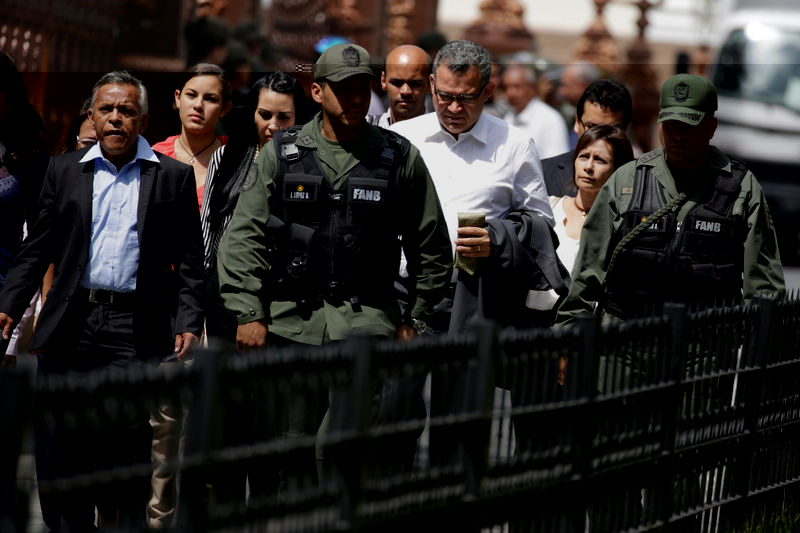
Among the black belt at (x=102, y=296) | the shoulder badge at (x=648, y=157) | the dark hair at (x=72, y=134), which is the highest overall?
the shoulder badge at (x=648, y=157)

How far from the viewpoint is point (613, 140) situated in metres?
7.38

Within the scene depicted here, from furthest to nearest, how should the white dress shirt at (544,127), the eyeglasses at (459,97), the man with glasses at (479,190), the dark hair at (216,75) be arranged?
the white dress shirt at (544,127), the dark hair at (216,75), the eyeglasses at (459,97), the man with glasses at (479,190)

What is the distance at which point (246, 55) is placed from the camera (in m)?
13.0

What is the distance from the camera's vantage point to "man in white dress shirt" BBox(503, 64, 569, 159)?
1260 cm

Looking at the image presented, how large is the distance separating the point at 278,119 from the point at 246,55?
6.05 m

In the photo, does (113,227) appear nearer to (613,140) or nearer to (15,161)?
(15,161)

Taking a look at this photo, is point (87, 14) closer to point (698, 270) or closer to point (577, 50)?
point (698, 270)

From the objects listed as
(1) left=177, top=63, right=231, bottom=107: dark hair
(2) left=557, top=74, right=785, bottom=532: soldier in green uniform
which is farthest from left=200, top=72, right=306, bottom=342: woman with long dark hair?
(2) left=557, top=74, right=785, bottom=532: soldier in green uniform

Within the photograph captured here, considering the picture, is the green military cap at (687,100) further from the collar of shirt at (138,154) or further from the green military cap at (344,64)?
Result: the collar of shirt at (138,154)

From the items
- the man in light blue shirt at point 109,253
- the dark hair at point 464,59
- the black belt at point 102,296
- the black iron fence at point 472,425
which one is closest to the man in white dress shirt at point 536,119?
the dark hair at point 464,59

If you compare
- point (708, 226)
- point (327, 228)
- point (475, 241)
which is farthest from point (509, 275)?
point (327, 228)

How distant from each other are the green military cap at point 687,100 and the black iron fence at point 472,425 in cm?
84

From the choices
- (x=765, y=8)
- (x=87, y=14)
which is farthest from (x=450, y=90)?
(x=765, y=8)

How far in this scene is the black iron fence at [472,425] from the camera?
362cm
